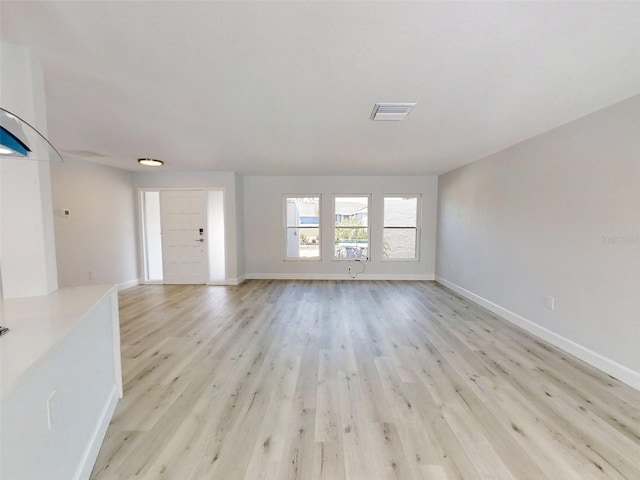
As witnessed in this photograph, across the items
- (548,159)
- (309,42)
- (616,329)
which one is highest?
(309,42)

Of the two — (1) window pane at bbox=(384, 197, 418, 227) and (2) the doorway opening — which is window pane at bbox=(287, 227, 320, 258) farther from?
(1) window pane at bbox=(384, 197, 418, 227)

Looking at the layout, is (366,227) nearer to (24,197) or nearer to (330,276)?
(330,276)

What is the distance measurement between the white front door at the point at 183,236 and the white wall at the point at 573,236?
5360 millimetres

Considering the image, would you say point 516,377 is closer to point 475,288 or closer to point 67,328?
point 475,288

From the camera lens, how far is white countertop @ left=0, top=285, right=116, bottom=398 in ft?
3.14

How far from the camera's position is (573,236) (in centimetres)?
283

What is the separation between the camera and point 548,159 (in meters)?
3.13

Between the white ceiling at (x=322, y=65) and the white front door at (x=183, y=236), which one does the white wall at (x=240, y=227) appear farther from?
the white ceiling at (x=322, y=65)

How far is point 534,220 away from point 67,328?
432 centimetres

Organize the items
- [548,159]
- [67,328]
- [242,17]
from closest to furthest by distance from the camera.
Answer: [67,328] → [242,17] → [548,159]

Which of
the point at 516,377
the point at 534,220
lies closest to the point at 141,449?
the point at 516,377

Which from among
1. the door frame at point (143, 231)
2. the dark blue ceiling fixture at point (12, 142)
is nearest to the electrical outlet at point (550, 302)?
the dark blue ceiling fixture at point (12, 142)

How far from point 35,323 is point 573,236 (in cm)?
426

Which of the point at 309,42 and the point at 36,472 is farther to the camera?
the point at 309,42
